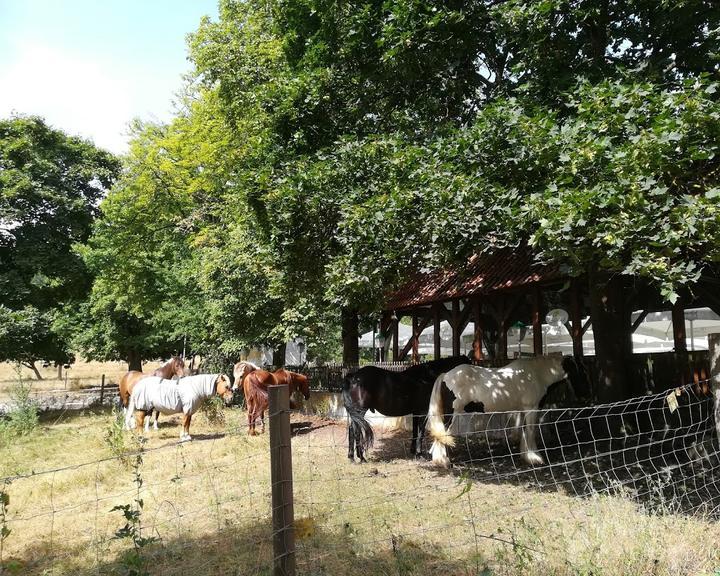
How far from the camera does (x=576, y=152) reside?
5.71 m

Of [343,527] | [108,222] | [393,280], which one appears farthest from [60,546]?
[108,222]

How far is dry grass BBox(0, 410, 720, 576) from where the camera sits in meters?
4.43

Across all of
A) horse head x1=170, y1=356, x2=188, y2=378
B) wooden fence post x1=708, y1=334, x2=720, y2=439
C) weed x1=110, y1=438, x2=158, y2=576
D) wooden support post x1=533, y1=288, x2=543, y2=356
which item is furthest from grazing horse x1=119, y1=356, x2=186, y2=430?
wooden fence post x1=708, y1=334, x2=720, y2=439

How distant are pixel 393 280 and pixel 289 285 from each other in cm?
294

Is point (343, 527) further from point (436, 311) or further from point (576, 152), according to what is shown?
point (436, 311)

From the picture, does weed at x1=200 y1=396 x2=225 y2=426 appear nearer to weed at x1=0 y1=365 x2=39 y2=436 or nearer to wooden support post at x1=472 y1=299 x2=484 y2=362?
weed at x1=0 y1=365 x2=39 y2=436

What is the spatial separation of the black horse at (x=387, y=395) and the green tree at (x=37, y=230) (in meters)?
13.0

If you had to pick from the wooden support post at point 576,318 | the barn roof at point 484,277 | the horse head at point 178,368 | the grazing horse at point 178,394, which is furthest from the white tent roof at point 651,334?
the horse head at point 178,368

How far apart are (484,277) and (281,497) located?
8914 millimetres

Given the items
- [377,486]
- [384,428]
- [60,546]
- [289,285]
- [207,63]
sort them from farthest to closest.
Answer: [207,63], [384,428], [289,285], [377,486], [60,546]

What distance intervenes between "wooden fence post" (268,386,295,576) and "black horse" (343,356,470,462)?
6211 millimetres

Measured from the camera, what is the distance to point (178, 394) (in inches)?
486

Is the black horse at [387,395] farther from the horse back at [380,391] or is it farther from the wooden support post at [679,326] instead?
the wooden support post at [679,326]

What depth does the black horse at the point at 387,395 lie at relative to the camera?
9.93 m
